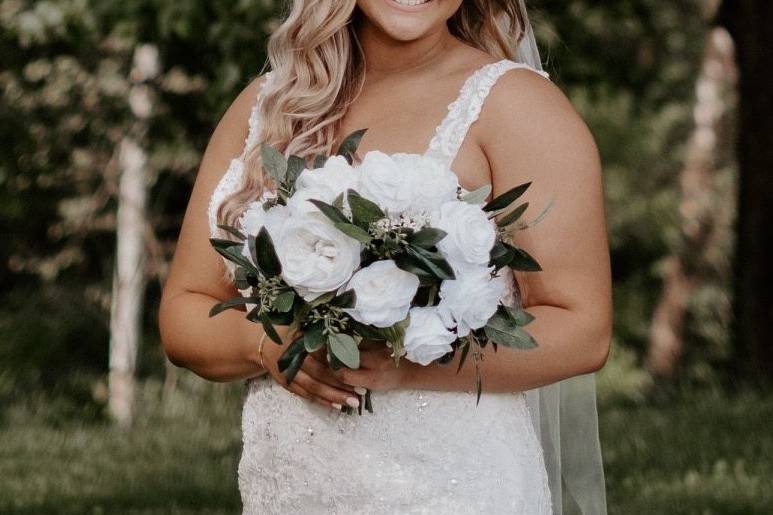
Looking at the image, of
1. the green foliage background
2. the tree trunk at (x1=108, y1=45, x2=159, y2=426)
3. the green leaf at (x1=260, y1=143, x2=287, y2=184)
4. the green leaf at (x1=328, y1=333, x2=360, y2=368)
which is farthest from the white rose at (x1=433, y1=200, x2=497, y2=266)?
the tree trunk at (x1=108, y1=45, x2=159, y2=426)

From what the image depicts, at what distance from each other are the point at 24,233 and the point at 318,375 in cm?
1135

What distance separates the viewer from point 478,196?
110 inches

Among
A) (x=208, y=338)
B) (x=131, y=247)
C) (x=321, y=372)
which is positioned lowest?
(x=131, y=247)

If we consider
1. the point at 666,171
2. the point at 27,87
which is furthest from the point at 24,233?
the point at 666,171

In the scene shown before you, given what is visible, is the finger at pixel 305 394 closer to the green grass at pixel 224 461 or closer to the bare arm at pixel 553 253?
the bare arm at pixel 553 253

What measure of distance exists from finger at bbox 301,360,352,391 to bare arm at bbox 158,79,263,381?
10.9 inches

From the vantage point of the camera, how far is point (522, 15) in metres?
3.54

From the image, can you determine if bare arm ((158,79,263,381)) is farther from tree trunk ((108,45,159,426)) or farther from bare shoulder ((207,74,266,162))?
tree trunk ((108,45,159,426))

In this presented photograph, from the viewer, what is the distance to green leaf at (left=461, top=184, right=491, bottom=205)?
2775mm

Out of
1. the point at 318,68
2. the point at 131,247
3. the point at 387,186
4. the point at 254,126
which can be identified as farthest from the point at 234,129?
the point at 131,247

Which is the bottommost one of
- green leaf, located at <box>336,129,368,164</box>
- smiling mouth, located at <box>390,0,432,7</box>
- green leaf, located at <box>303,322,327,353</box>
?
green leaf, located at <box>303,322,327,353</box>

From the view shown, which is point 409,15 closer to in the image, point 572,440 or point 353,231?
point 353,231

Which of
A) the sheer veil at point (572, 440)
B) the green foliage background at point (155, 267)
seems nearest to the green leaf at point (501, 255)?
the sheer veil at point (572, 440)

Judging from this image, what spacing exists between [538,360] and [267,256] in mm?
662
